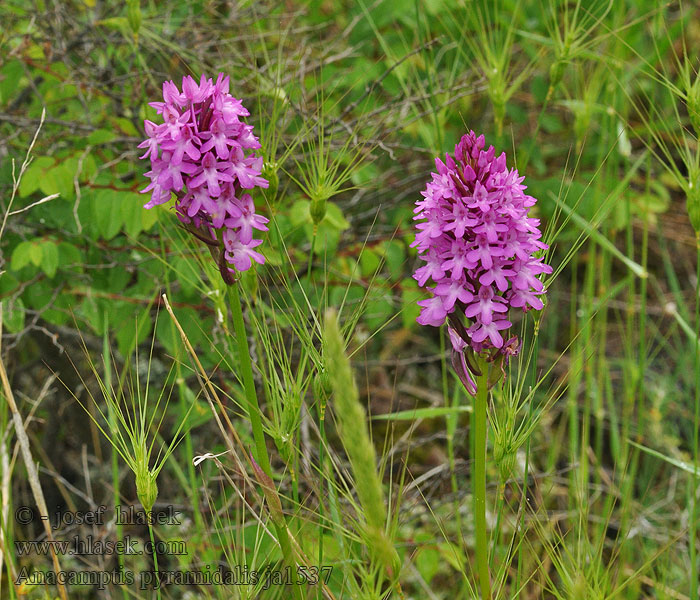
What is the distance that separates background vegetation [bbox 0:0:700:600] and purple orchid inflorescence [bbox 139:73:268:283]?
0.21m

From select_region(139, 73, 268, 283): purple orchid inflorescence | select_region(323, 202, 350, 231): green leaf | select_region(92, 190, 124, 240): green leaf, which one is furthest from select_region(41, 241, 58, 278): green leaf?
select_region(139, 73, 268, 283): purple orchid inflorescence

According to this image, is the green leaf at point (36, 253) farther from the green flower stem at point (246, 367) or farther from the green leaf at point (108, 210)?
the green flower stem at point (246, 367)

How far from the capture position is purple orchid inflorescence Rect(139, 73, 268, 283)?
4.38ft

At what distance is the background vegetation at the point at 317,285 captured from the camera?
186cm

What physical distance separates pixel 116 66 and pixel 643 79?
260 cm

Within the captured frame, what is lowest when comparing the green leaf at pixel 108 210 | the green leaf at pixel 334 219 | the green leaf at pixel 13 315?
the green leaf at pixel 13 315

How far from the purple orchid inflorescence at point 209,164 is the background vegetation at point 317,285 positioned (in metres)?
0.21

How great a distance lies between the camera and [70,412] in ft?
10.4

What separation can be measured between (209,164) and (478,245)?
1.61 feet

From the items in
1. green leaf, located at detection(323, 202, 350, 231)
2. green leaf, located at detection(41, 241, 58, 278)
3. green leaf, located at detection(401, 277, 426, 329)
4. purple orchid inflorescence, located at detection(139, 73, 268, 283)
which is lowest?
green leaf, located at detection(401, 277, 426, 329)

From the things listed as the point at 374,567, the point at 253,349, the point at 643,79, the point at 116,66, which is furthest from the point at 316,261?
the point at 643,79

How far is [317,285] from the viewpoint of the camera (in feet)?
8.57

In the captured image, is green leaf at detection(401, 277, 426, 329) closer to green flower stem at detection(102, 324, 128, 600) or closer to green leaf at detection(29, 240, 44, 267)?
green flower stem at detection(102, 324, 128, 600)

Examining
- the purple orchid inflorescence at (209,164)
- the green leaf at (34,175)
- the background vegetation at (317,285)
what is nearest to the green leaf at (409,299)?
the background vegetation at (317,285)
